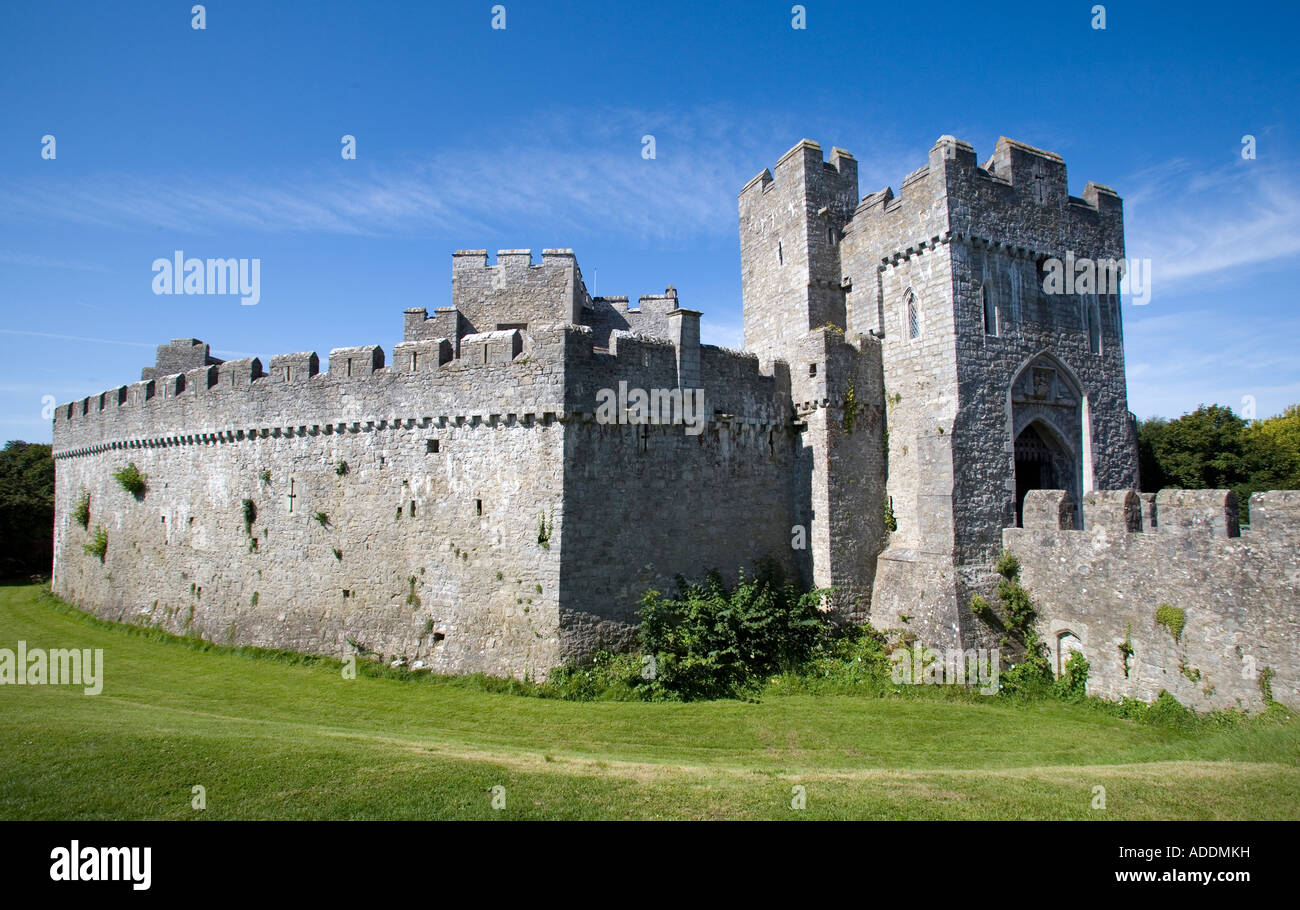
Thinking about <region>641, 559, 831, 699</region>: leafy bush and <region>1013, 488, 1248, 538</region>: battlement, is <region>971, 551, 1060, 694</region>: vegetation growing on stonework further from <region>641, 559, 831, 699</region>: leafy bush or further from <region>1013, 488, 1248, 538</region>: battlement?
<region>641, 559, 831, 699</region>: leafy bush

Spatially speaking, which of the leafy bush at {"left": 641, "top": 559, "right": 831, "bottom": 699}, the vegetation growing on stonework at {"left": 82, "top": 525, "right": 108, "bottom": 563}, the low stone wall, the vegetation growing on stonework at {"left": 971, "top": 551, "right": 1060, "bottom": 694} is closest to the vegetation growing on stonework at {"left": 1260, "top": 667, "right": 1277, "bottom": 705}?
the low stone wall

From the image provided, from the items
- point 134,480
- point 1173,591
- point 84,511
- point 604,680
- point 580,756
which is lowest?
point 580,756

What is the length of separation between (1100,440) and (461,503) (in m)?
17.0

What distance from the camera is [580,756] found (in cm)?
1075

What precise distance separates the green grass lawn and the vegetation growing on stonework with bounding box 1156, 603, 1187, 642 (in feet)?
6.23

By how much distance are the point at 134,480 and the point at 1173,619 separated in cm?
2846

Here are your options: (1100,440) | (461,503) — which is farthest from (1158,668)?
(461,503)

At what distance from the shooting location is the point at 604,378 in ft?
50.3

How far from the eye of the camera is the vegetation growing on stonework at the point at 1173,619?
44.3ft

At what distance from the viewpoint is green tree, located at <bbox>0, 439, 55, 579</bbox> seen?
35.1 meters

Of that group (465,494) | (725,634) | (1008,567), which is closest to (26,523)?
(465,494)

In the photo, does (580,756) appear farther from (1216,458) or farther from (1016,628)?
(1216,458)

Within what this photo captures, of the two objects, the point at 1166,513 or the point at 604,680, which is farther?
the point at 604,680
